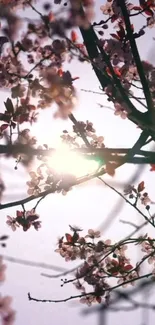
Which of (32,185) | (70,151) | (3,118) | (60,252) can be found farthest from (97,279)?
(70,151)

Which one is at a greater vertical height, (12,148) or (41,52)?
(41,52)

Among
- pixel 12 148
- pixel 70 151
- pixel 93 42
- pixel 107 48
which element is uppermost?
pixel 107 48

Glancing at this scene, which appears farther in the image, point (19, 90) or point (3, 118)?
point (3, 118)

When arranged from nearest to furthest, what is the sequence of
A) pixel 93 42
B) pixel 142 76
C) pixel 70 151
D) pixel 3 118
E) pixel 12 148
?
1. pixel 12 148
2. pixel 70 151
3. pixel 142 76
4. pixel 93 42
5. pixel 3 118

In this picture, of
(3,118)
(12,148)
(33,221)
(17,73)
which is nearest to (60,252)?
(33,221)

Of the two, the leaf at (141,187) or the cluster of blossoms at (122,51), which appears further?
the leaf at (141,187)

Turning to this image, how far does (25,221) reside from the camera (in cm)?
540

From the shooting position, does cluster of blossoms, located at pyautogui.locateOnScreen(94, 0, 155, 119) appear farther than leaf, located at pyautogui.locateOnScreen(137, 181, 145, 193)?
No

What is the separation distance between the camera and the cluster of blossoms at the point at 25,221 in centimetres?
542

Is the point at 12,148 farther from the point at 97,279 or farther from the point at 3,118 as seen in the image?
the point at 97,279

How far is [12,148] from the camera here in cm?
249

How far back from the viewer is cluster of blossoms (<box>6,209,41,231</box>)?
5416 millimetres

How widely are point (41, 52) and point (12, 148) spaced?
10.3 feet

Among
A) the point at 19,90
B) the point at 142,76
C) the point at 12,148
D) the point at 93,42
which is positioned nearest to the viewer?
the point at 12,148
